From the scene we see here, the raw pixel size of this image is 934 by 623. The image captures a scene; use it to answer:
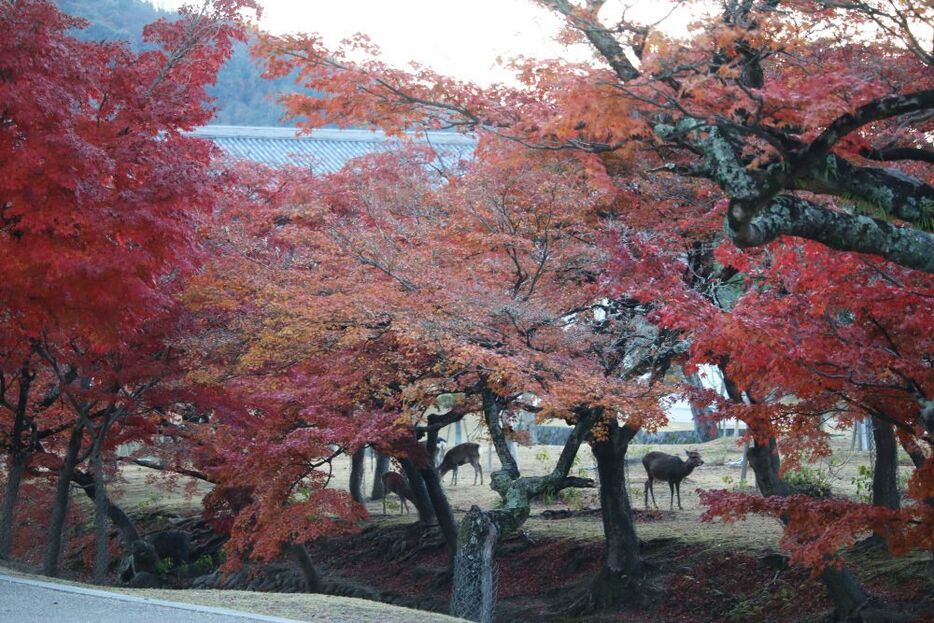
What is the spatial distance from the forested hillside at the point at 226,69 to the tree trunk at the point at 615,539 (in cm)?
3406

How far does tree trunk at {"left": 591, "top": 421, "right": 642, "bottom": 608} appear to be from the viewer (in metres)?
12.4

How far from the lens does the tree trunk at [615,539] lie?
40.8ft

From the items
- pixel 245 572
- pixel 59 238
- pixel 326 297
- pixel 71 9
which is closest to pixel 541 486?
pixel 326 297

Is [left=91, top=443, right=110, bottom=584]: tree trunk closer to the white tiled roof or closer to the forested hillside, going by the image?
the white tiled roof

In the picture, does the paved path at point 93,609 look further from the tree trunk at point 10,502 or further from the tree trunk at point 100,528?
the tree trunk at point 10,502

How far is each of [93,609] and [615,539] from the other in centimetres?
743

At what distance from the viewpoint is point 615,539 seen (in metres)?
12.8

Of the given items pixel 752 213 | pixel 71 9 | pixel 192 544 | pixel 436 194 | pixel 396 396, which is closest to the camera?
pixel 752 213

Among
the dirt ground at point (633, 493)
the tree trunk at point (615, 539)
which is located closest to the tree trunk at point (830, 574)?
the tree trunk at point (615, 539)

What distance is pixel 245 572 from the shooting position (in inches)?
669

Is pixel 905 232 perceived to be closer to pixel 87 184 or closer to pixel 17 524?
pixel 87 184

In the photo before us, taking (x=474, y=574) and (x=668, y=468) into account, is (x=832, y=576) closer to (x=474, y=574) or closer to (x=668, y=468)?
(x=474, y=574)

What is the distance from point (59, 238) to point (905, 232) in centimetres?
646

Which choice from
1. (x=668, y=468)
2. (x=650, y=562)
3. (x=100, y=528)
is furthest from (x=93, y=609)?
(x=668, y=468)
